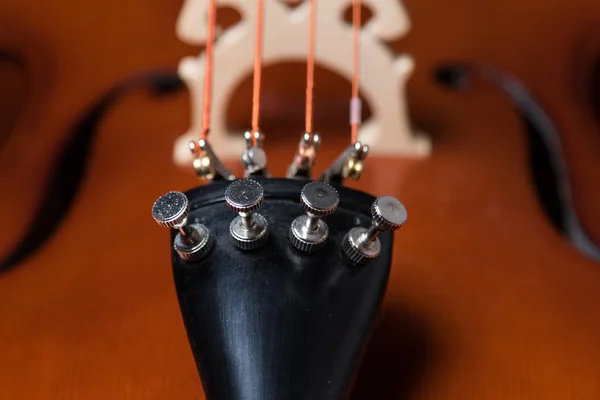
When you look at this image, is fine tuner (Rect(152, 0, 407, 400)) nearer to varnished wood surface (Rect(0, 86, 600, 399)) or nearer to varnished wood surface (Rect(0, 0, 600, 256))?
varnished wood surface (Rect(0, 86, 600, 399))

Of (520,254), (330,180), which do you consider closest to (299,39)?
(330,180)

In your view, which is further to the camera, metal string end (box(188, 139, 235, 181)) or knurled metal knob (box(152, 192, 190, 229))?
metal string end (box(188, 139, 235, 181))

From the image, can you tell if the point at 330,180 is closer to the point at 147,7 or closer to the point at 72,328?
the point at 72,328

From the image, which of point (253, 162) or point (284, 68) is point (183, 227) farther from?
point (284, 68)

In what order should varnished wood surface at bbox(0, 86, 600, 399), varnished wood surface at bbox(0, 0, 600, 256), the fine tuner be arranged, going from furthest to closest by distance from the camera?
varnished wood surface at bbox(0, 0, 600, 256)
varnished wood surface at bbox(0, 86, 600, 399)
the fine tuner

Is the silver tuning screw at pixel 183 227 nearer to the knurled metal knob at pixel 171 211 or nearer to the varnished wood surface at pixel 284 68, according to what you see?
the knurled metal knob at pixel 171 211

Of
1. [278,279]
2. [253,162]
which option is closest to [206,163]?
[253,162]

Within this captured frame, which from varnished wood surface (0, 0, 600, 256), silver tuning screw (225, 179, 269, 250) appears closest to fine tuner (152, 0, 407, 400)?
silver tuning screw (225, 179, 269, 250)
